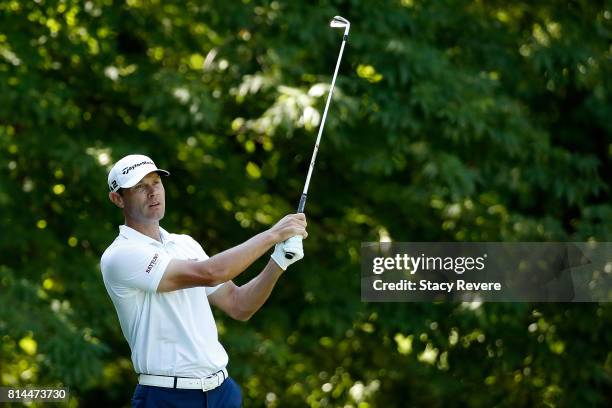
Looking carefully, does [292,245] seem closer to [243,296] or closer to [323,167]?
[243,296]

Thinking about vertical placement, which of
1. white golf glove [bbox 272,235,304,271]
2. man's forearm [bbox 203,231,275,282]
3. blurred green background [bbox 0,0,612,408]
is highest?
man's forearm [bbox 203,231,275,282]

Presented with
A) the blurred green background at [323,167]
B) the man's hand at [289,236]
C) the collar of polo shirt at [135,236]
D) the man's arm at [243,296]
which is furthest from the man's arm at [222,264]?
the blurred green background at [323,167]

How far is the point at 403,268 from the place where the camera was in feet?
24.8

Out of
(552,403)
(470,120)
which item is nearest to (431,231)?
(470,120)

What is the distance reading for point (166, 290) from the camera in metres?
3.43

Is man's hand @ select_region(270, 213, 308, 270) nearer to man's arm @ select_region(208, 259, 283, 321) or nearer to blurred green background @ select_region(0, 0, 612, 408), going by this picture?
man's arm @ select_region(208, 259, 283, 321)

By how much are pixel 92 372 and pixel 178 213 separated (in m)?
1.71

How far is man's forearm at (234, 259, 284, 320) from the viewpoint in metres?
3.63

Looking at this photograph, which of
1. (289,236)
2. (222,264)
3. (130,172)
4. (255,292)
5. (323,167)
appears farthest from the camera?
(323,167)

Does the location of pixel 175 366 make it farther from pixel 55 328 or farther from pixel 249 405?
pixel 249 405

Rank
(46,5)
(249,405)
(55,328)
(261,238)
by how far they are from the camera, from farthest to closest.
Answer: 1. (249,405)
2. (46,5)
3. (55,328)
4. (261,238)

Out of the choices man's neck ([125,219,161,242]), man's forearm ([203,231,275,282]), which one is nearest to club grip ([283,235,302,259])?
man's forearm ([203,231,275,282])

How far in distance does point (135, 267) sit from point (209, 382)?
433mm

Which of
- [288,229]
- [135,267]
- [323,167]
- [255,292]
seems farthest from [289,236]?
[323,167]
